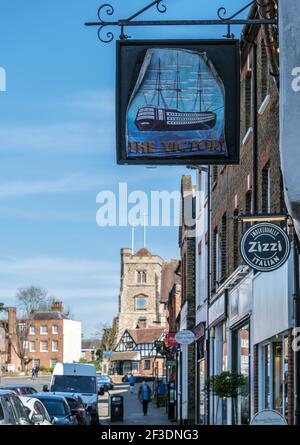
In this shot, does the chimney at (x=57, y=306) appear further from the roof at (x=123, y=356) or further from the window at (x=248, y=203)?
the window at (x=248, y=203)

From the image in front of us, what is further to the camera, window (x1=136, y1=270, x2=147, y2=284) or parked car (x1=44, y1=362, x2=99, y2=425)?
window (x1=136, y1=270, x2=147, y2=284)

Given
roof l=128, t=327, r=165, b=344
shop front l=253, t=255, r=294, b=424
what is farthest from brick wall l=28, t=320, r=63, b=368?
shop front l=253, t=255, r=294, b=424

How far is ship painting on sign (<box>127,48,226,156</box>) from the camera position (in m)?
15.5

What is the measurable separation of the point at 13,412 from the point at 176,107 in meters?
6.38

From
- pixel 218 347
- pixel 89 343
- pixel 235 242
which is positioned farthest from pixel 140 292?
pixel 235 242

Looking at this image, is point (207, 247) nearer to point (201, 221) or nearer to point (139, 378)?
point (201, 221)

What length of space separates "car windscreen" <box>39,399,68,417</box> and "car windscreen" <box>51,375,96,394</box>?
43.9 feet

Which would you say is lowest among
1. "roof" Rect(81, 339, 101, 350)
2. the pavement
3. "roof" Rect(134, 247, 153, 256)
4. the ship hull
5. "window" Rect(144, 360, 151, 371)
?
the pavement

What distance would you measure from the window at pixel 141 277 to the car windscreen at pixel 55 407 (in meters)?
126

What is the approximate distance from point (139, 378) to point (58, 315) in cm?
4495

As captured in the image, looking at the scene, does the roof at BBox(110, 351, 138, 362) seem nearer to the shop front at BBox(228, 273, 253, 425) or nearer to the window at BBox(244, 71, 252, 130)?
the shop front at BBox(228, 273, 253, 425)

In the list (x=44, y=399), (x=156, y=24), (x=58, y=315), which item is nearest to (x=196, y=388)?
(x=44, y=399)

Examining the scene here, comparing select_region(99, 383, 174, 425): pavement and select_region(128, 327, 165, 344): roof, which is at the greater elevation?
select_region(128, 327, 165, 344): roof

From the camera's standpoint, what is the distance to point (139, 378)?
104 meters
